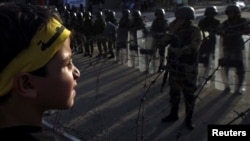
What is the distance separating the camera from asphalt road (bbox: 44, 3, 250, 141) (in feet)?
19.2

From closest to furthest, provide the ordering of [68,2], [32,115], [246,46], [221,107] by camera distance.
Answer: [32,115], [221,107], [246,46], [68,2]

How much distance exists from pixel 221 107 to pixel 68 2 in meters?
23.4

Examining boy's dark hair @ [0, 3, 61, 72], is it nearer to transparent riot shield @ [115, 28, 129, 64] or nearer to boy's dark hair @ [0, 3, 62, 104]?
boy's dark hair @ [0, 3, 62, 104]

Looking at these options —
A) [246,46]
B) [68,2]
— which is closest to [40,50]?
[246,46]

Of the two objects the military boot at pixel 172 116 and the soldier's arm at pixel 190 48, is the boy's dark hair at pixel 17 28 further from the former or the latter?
the military boot at pixel 172 116

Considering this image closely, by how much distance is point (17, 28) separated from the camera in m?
1.18

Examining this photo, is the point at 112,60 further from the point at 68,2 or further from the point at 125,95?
the point at 68,2

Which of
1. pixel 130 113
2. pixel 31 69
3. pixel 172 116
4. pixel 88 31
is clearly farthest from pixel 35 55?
pixel 88 31

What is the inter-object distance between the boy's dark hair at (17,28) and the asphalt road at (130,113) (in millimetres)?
3454

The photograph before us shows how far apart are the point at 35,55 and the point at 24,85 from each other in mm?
103

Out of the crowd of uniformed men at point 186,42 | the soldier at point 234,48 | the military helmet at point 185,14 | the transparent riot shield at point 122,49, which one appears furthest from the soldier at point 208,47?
the transparent riot shield at point 122,49

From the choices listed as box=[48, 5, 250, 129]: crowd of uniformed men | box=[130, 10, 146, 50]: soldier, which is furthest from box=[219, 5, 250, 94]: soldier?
box=[130, 10, 146, 50]: soldier

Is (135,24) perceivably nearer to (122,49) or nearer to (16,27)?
(122,49)

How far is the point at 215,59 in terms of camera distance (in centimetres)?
818
